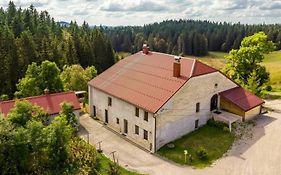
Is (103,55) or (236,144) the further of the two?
(103,55)

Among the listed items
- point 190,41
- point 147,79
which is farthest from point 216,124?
point 190,41

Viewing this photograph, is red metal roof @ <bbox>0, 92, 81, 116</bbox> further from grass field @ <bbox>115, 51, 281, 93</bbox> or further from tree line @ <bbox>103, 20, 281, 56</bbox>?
tree line @ <bbox>103, 20, 281, 56</bbox>

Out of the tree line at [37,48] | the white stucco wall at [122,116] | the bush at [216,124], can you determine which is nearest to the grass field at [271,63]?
the bush at [216,124]

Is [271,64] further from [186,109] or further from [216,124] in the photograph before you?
[186,109]

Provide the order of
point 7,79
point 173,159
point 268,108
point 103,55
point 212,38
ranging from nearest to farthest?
point 173,159 → point 268,108 → point 7,79 → point 103,55 → point 212,38

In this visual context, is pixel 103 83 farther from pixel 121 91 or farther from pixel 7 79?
pixel 7 79

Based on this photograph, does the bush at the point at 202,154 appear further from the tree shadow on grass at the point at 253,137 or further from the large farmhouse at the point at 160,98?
the large farmhouse at the point at 160,98

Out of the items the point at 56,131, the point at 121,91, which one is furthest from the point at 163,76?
the point at 56,131
